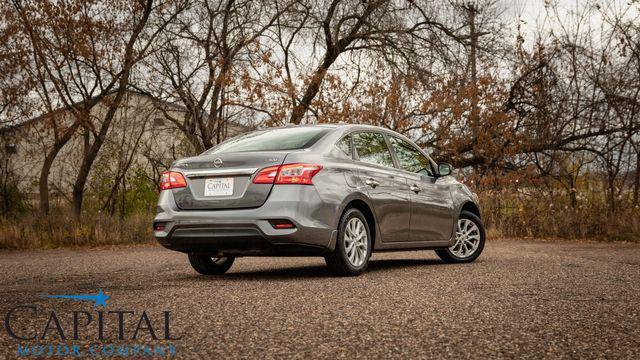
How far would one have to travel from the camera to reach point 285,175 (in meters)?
Result: 7.11

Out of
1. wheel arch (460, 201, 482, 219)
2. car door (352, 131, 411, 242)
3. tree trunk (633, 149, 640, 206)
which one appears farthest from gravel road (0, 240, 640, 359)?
tree trunk (633, 149, 640, 206)

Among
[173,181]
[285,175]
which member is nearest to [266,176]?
[285,175]

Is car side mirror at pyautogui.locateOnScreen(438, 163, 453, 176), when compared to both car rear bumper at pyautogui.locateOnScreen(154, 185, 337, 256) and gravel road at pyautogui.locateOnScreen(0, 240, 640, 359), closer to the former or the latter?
gravel road at pyautogui.locateOnScreen(0, 240, 640, 359)

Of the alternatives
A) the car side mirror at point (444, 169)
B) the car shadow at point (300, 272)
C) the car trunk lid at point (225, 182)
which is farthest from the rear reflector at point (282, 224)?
the car side mirror at point (444, 169)

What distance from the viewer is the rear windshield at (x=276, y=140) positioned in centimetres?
764

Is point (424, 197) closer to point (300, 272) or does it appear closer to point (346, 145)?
point (346, 145)

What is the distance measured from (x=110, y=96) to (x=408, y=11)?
26.3 feet

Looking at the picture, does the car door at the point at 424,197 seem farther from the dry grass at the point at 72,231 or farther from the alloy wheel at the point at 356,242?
the dry grass at the point at 72,231

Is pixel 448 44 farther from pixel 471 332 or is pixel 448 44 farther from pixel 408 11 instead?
pixel 471 332

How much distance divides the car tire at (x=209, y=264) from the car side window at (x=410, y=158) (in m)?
2.33

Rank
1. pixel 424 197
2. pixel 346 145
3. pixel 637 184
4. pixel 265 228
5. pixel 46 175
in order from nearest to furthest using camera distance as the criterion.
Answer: pixel 265 228, pixel 346 145, pixel 424 197, pixel 637 184, pixel 46 175

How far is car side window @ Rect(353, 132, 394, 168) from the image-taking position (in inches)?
322

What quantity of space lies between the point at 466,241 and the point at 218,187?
3.91 metres

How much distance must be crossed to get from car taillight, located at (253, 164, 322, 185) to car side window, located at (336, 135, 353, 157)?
2.62ft
